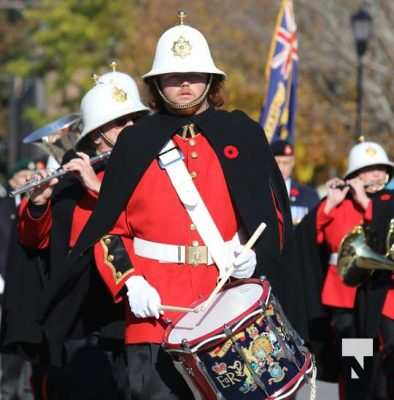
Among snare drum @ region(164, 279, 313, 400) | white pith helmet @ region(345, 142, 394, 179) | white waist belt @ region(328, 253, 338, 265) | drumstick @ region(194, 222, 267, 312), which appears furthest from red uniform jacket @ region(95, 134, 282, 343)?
white pith helmet @ region(345, 142, 394, 179)

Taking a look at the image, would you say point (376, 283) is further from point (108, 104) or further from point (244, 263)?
point (244, 263)

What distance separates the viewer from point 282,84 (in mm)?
14156

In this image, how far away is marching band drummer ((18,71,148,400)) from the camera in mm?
7645

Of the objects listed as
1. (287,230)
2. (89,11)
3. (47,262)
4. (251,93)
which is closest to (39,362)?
(47,262)

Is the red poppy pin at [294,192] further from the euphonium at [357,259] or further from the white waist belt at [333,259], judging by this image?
the euphonium at [357,259]

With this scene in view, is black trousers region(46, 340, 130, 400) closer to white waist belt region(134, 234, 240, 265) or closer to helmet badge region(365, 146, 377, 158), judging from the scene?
white waist belt region(134, 234, 240, 265)

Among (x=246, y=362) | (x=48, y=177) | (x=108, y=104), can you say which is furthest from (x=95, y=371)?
(x=246, y=362)

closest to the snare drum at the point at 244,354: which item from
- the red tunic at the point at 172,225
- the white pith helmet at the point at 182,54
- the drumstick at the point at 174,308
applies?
the drumstick at the point at 174,308

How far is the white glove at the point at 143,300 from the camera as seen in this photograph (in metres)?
6.17

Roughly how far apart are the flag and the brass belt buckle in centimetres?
715

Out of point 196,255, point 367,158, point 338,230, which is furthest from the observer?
point 367,158

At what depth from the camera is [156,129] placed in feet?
21.4

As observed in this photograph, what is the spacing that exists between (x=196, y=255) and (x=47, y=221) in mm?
1648

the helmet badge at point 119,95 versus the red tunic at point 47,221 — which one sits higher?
the helmet badge at point 119,95
